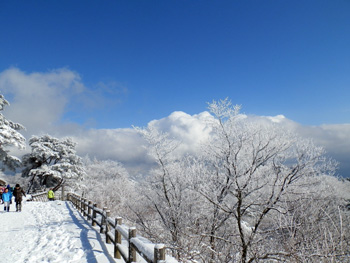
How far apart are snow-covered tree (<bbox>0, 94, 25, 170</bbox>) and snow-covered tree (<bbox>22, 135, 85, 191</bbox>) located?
4.45 metres

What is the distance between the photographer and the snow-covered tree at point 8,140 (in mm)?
19109

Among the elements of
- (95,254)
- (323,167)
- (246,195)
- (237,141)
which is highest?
(237,141)

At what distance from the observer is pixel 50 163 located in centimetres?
2875

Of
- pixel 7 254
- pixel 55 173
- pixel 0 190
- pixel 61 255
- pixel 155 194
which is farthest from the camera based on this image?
pixel 55 173

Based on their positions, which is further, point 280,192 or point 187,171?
point 187,171

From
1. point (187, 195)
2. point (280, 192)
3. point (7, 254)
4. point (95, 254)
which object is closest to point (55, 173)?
point (187, 195)

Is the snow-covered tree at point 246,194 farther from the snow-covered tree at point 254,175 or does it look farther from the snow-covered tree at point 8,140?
the snow-covered tree at point 8,140

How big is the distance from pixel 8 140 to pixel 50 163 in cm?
1044

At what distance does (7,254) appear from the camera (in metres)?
6.43

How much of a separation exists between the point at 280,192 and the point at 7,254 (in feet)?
31.8

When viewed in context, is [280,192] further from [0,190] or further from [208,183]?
[0,190]

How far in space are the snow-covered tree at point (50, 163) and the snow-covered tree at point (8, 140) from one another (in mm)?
4451

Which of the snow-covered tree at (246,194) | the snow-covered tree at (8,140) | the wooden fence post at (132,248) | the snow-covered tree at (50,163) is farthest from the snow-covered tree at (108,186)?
the wooden fence post at (132,248)

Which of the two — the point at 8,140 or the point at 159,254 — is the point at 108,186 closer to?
the point at 8,140
